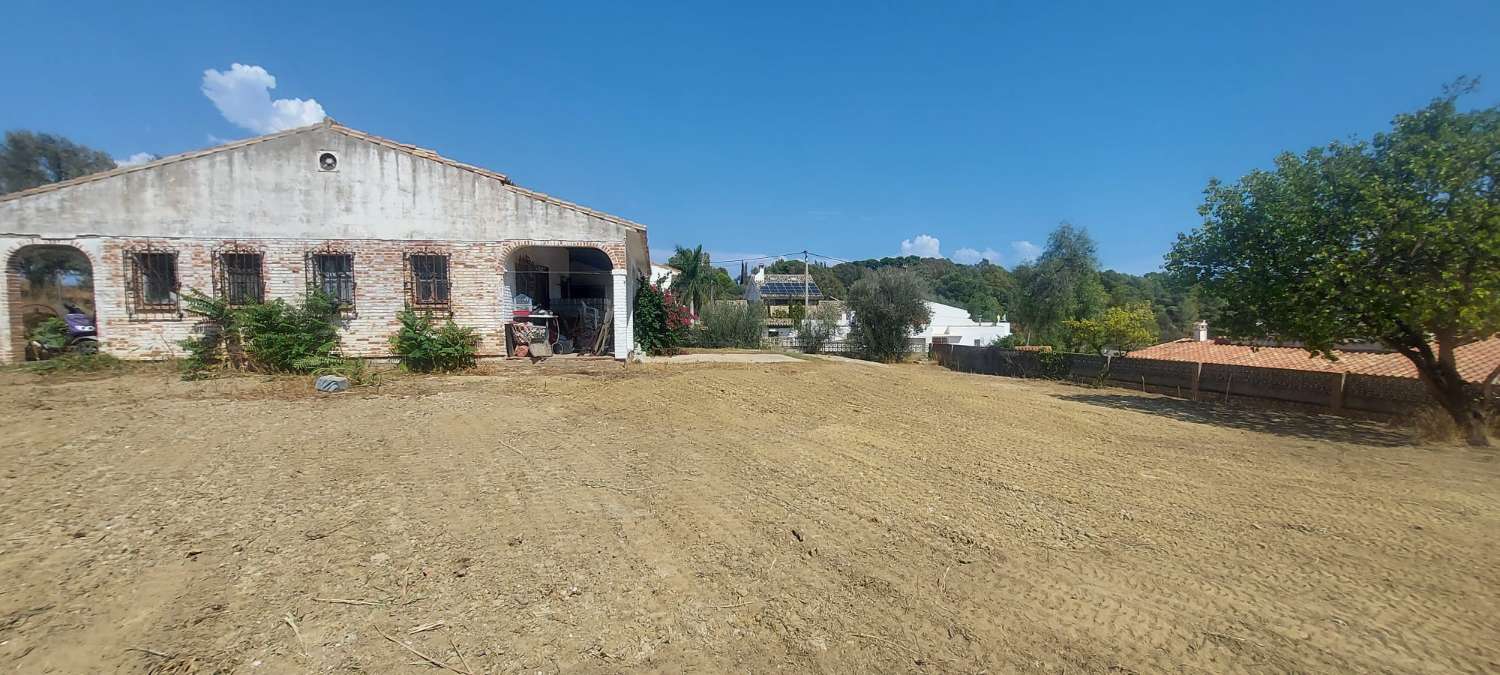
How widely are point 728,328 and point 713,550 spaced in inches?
937

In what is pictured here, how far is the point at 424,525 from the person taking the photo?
414 cm

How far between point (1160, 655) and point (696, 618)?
2.24 meters

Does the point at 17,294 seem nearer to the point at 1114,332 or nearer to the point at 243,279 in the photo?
the point at 243,279

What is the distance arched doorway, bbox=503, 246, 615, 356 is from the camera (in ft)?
47.1

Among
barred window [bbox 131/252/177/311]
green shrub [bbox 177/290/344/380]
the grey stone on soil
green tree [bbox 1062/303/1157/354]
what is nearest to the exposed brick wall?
barred window [bbox 131/252/177/311]

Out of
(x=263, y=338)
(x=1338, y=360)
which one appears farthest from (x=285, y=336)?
(x=1338, y=360)

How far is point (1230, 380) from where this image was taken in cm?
1327

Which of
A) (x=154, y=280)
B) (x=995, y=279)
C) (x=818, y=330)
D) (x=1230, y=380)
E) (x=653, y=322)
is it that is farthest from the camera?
(x=995, y=279)

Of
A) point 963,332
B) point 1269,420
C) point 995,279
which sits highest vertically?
point 995,279

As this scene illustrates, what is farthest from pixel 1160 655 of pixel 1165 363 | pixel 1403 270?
pixel 1165 363

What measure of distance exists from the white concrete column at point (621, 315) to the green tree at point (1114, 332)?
55.1 feet

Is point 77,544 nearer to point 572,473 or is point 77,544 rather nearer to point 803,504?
point 572,473

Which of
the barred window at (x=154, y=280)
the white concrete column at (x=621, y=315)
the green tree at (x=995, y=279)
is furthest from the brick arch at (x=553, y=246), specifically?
the green tree at (x=995, y=279)

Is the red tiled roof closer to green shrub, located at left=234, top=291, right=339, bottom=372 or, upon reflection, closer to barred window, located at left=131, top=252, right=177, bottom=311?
green shrub, located at left=234, top=291, right=339, bottom=372
